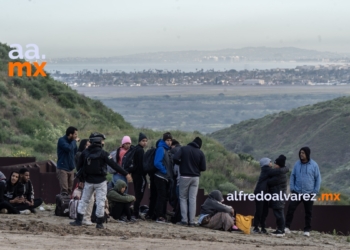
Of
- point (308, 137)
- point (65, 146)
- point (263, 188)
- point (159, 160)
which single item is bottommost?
point (308, 137)

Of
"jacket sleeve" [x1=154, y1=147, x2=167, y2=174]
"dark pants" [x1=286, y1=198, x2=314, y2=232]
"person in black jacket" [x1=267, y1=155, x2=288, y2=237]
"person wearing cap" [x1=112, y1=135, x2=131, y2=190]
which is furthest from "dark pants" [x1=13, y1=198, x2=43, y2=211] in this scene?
"dark pants" [x1=286, y1=198, x2=314, y2=232]

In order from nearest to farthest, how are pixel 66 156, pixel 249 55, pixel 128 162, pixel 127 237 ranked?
pixel 127 237, pixel 128 162, pixel 66 156, pixel 249 55

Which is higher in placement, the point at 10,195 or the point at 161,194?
the point at 161,194

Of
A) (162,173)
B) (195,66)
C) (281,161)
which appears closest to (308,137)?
(281,161)

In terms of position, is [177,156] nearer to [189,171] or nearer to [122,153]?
[189,171]

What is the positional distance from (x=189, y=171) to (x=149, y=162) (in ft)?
2.46

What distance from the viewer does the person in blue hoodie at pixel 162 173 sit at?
46.6ft

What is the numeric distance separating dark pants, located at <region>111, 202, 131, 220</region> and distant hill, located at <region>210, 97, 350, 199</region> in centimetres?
2546

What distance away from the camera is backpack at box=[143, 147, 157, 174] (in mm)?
14172

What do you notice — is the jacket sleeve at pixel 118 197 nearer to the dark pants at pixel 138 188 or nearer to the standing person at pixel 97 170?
the dark pants at pixel 138 188

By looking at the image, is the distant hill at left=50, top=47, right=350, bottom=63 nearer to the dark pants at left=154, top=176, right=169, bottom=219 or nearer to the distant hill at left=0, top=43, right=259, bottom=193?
the distant hill at left=0, top=43, right=259, bottom=193

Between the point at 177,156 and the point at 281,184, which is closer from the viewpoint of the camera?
the point at 177,156

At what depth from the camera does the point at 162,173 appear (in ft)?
46.6

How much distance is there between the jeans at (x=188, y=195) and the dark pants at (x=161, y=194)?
29 cm
